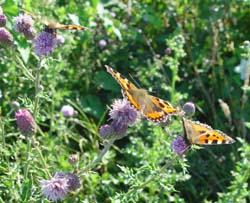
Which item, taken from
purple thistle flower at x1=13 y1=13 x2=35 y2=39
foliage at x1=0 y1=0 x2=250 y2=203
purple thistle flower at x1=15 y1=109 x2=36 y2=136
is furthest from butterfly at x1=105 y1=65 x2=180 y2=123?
foliage at x1=0 y1=0 x2=250 y2=203

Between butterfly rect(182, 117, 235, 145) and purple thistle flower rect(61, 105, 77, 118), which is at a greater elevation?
butterfly rect(182, 117, 235, 145)

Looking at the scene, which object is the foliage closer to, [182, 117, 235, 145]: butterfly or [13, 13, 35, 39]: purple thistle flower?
[13, 13, 35, 39]: purple thistle flower

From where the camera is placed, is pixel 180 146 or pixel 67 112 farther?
pixel 67 112

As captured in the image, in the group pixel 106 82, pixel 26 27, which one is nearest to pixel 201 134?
pixel 26 27

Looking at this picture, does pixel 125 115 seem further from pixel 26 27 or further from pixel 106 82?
pixel 106 82

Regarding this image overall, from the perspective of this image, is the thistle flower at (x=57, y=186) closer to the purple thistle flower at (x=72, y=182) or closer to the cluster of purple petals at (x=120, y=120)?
the purple thistle flower at (x=72, y=182)

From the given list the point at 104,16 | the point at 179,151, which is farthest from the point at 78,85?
the point at 179,151

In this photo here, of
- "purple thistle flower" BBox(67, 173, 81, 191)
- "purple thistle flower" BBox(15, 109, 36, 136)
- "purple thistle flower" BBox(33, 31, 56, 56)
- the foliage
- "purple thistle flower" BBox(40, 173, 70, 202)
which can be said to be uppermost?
"purple thistle flower" BBox(33, 31, 56, 56)
